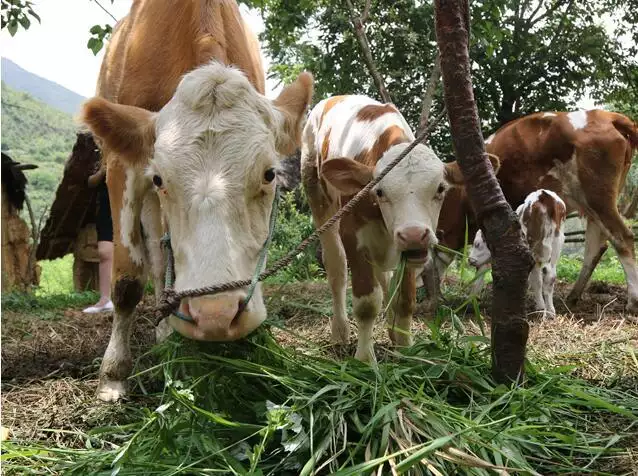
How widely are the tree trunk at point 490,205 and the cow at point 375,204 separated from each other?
756 millimetres

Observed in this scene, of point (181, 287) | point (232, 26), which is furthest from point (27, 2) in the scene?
point (181, 287)

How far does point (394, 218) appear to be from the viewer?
4.05 meters

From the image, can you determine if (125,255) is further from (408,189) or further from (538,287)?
(538,287)

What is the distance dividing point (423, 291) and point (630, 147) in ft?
10.0

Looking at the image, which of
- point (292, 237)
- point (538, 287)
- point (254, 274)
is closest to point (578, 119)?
point (538, 287)

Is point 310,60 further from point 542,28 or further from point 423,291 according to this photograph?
point 542,28

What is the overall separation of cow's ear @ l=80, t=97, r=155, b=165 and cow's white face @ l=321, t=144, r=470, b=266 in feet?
4.67

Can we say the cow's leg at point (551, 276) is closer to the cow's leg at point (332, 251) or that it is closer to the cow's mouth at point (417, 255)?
the cow's leg at point (332, 251)

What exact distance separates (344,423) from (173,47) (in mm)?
2546

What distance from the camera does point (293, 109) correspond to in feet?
11.5

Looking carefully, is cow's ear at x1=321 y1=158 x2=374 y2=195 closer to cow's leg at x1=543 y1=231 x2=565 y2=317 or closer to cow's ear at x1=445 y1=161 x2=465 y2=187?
cow's ear at x1=445 y1=161 x2=465 y2=187

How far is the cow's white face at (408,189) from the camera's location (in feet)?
12.2

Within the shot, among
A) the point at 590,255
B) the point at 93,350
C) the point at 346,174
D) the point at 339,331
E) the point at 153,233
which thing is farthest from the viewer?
the point at 590,255

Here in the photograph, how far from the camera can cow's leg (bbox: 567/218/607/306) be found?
7.23 metres
